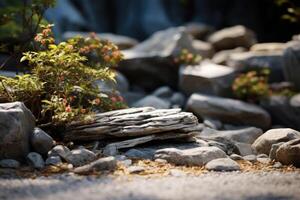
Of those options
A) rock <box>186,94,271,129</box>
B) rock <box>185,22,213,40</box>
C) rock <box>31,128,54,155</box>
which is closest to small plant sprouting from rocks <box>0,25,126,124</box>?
rock <box>31,128,54,155</box>

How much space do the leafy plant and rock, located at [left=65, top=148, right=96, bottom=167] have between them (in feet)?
20.1

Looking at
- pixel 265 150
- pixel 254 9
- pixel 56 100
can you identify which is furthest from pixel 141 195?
pixel 254 9

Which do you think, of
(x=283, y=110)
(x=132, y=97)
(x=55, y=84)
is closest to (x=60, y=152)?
(x=55, y=84)

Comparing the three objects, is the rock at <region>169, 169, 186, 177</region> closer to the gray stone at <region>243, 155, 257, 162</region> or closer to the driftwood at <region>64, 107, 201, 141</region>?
the driftwood at <region>64, 107, 201, 141</region>

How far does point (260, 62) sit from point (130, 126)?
22.7ft

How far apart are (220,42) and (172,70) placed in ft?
11.5

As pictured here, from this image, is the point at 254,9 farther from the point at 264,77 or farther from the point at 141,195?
the point at 141,195

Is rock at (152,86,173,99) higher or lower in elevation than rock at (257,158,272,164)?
lower

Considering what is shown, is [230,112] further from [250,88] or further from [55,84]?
[55,84]

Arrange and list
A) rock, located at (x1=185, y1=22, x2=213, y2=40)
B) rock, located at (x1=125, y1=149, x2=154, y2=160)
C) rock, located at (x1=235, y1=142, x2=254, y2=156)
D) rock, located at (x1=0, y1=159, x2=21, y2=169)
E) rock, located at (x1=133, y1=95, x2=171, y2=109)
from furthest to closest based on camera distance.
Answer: rock, located at (x1=185, y1=22, x2=213, y2=40)
rock, located at (x1=133, y1=95, x2=171, y2=109)
rock, located at (x1=235, y1=142, x2=254, y2=156)
rock, located at (x1=125, y1=149, x2=154, y2=160)
rock, located at (x1=0, y1=159, x2=21, y2=169)

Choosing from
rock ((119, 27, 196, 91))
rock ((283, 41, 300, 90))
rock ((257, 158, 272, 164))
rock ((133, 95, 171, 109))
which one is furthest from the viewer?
rock ((119, 27, 196, 91))

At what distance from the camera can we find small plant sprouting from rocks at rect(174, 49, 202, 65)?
13.1 m

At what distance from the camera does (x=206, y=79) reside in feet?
40.2

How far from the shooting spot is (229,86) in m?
12.4
